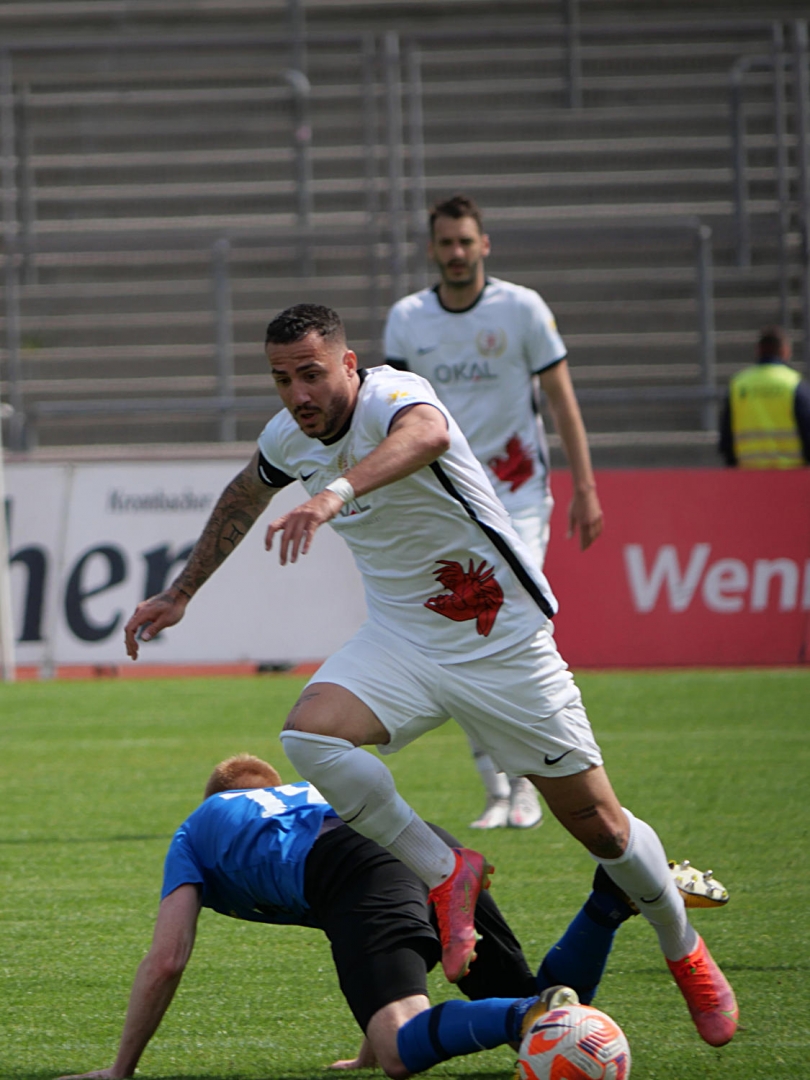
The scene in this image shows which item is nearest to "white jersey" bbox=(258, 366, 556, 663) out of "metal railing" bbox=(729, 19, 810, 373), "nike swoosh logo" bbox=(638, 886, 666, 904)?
"nike swoosh logo" bbox=(638, 886, 666, 904)

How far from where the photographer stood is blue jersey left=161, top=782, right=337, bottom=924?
12.6 feet

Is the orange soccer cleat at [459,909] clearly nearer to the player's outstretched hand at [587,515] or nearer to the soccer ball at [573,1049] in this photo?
the soccer ball at [573,1049]

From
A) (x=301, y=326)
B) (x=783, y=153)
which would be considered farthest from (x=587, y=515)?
(x=783, y=153)

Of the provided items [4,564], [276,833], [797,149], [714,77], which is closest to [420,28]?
[714,77]

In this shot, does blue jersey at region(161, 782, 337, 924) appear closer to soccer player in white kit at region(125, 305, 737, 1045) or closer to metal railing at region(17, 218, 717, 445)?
soccer player in white kit at region(125, 305, 737, 1045)

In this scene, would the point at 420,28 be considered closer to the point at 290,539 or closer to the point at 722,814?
the point at 722,814

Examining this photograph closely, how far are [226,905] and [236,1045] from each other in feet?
1.14

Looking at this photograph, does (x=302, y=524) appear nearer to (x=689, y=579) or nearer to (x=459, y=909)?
(x=459, y=909)

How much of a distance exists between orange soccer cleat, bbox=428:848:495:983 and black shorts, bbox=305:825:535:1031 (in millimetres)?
85

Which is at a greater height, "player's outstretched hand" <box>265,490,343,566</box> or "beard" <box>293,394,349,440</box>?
"beard" <box>293,394,349,440</box>

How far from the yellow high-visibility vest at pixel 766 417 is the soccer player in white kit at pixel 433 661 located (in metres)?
8.93

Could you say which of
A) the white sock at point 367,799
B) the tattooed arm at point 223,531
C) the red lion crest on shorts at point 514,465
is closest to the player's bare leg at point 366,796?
the white sock at point 367,799

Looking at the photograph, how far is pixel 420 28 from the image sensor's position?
1841 centimetres

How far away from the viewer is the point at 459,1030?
10.9ft
